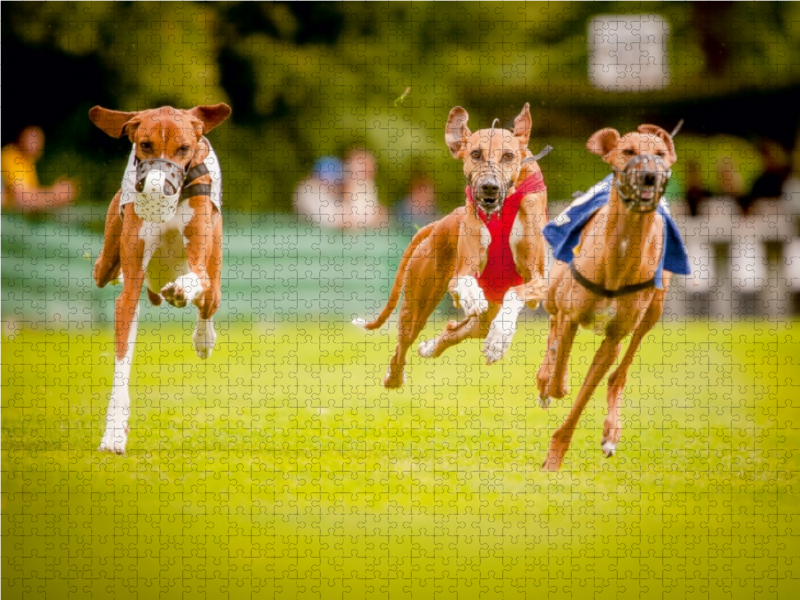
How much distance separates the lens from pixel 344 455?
7875mm

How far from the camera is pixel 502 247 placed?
749cm

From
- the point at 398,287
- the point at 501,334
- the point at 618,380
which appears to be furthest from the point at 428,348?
the point at 618,380

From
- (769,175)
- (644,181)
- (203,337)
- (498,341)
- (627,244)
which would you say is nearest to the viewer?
(644,181)

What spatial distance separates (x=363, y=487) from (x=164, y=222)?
2.02 m

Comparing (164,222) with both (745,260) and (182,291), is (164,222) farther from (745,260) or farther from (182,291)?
(745,260)

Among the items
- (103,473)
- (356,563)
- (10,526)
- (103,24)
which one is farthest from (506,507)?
(103,24)

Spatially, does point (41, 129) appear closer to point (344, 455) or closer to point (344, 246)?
point (344, 246)

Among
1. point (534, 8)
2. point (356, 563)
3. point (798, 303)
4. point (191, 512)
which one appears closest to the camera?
point (356, 563)

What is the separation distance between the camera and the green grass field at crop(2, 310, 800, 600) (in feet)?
21.9

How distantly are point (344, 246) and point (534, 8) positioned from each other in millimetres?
7108

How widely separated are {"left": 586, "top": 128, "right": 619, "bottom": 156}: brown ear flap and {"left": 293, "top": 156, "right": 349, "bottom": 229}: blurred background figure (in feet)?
26.0

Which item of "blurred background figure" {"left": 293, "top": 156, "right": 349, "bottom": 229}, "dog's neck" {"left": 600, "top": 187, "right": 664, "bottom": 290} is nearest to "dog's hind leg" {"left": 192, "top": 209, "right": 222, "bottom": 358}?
"dog's neck" {"left": 600, "top": 187, "right": 664, "bottom": 290}

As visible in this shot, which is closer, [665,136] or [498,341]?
[665,136]

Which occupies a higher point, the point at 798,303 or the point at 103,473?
the point at 798,303
